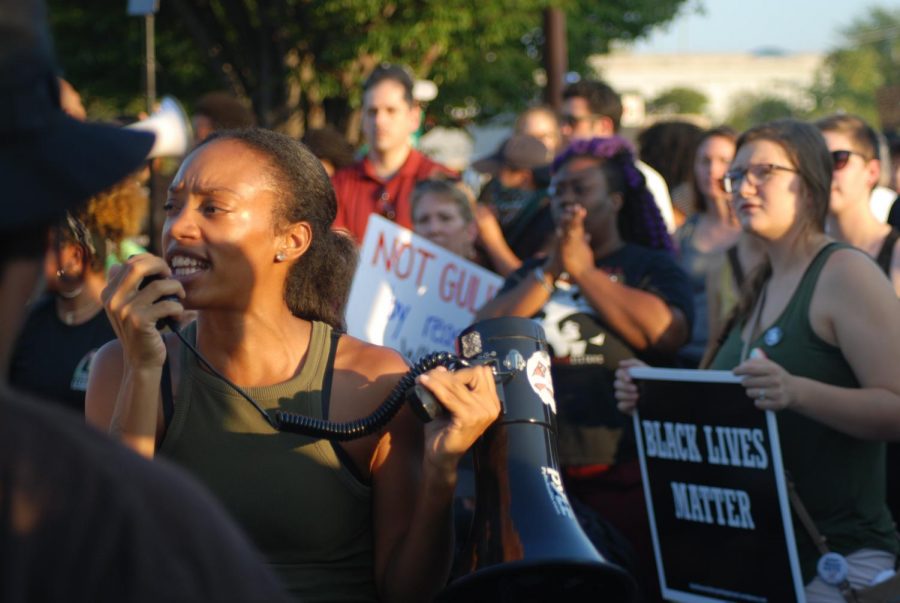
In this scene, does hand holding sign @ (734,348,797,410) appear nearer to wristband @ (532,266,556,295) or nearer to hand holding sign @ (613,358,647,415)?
hand holding sign @ (613,358,647,415)

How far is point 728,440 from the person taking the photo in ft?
12.8

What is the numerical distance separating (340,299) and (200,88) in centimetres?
2318

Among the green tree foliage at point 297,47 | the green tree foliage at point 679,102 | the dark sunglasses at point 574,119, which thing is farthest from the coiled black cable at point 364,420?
the green tree foliage at point 679,102

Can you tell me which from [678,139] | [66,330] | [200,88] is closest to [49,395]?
[66,330]

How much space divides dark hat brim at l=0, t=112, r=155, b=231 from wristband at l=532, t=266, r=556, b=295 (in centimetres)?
368

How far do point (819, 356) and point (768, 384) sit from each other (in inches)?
10.1

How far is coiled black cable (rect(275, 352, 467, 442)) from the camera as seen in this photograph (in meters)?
2.71

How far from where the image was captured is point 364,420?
2.77 meters

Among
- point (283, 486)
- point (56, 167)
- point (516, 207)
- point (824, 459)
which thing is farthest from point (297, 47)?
point (56, 167)

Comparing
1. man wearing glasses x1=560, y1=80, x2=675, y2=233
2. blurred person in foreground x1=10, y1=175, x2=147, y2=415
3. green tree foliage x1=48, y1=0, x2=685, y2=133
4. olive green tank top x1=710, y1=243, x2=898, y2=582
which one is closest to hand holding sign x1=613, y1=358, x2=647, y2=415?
olive green tank top x1=710, y1=243, x2=898, y2=582

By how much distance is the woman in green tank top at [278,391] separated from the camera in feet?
9.02

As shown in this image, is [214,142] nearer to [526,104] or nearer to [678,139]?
[678,139]

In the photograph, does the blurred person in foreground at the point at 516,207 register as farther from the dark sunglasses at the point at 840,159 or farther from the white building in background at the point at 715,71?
the white building in background at the point at 715,71

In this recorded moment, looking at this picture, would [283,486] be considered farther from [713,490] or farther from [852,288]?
[852,288]
